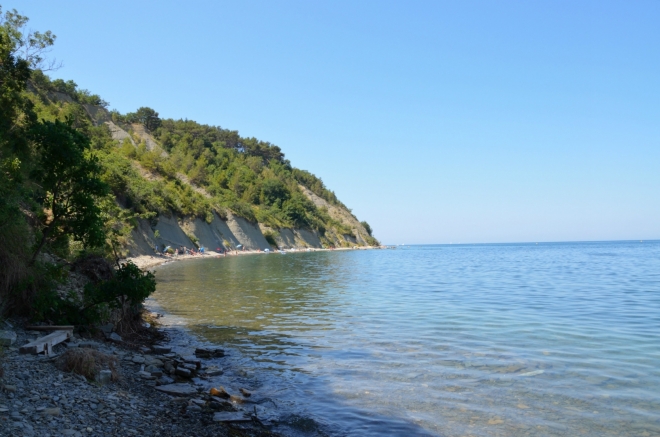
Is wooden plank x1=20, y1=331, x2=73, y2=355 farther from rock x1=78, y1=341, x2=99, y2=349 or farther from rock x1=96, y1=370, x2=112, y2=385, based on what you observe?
rock x1=96, y1=370, x2=112, y2=385

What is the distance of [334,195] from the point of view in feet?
527

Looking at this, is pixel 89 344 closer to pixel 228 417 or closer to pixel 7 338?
pixel 7 338

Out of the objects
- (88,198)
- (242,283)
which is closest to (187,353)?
(88,198)

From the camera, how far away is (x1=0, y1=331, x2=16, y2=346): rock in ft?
27.6

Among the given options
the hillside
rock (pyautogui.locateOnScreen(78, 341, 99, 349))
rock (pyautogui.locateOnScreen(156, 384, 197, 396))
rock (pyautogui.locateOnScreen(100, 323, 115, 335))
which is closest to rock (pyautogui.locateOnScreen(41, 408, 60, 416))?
rock (pyautogui.locateOnScreen(156, 384, 197, 396))

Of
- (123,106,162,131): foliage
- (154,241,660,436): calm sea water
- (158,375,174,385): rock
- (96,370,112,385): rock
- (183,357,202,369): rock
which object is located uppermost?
(123,106,162,131): foliage

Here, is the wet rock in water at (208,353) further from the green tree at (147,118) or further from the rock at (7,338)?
the green tree at (147,118)

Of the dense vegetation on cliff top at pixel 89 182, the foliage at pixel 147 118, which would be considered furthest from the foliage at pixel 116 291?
the foliage at pixel 147 118

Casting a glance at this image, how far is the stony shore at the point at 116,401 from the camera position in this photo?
19.2ft

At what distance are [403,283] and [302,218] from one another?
8369 centimetres

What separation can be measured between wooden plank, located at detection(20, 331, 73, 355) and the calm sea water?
10.9ft

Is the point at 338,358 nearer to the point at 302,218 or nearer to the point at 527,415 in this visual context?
the point at 527,415

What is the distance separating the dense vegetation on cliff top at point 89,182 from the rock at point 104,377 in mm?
3935

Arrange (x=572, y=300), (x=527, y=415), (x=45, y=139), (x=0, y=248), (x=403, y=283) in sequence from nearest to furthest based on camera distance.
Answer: (x=527, y=415), (x=0, y=248), (x=45, y=139), (x=572, y=300), (x=403, y=283)
